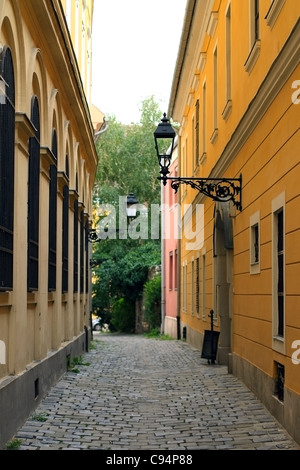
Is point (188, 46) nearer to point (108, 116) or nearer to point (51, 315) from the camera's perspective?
point (51, 315)

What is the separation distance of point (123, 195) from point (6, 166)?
38776 mm

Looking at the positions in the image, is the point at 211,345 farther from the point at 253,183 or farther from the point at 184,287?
the point at 184,287

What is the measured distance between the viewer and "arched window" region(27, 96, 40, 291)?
10516mm

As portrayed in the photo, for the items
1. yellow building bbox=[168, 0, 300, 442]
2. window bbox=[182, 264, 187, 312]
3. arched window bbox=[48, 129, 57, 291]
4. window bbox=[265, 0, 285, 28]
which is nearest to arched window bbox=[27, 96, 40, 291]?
arched window bbox=[48, 129, 57, 291]

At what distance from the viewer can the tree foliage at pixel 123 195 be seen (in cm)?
4072

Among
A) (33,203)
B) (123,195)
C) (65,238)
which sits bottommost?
(65,238)

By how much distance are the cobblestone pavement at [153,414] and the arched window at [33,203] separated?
1.83 meters

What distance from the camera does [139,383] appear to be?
14.1 m

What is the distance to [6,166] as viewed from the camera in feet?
27.5

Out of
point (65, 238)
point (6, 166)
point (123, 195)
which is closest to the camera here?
point (6, 166)

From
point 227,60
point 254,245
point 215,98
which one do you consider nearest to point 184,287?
point 215,98

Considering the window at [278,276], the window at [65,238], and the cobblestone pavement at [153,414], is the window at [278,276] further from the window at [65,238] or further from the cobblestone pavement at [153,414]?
the window at [65,238]

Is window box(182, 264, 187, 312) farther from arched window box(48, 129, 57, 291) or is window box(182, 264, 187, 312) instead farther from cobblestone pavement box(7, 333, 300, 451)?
arched window box(48, 129, 57, 291)

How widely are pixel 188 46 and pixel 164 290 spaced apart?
15696 mm
